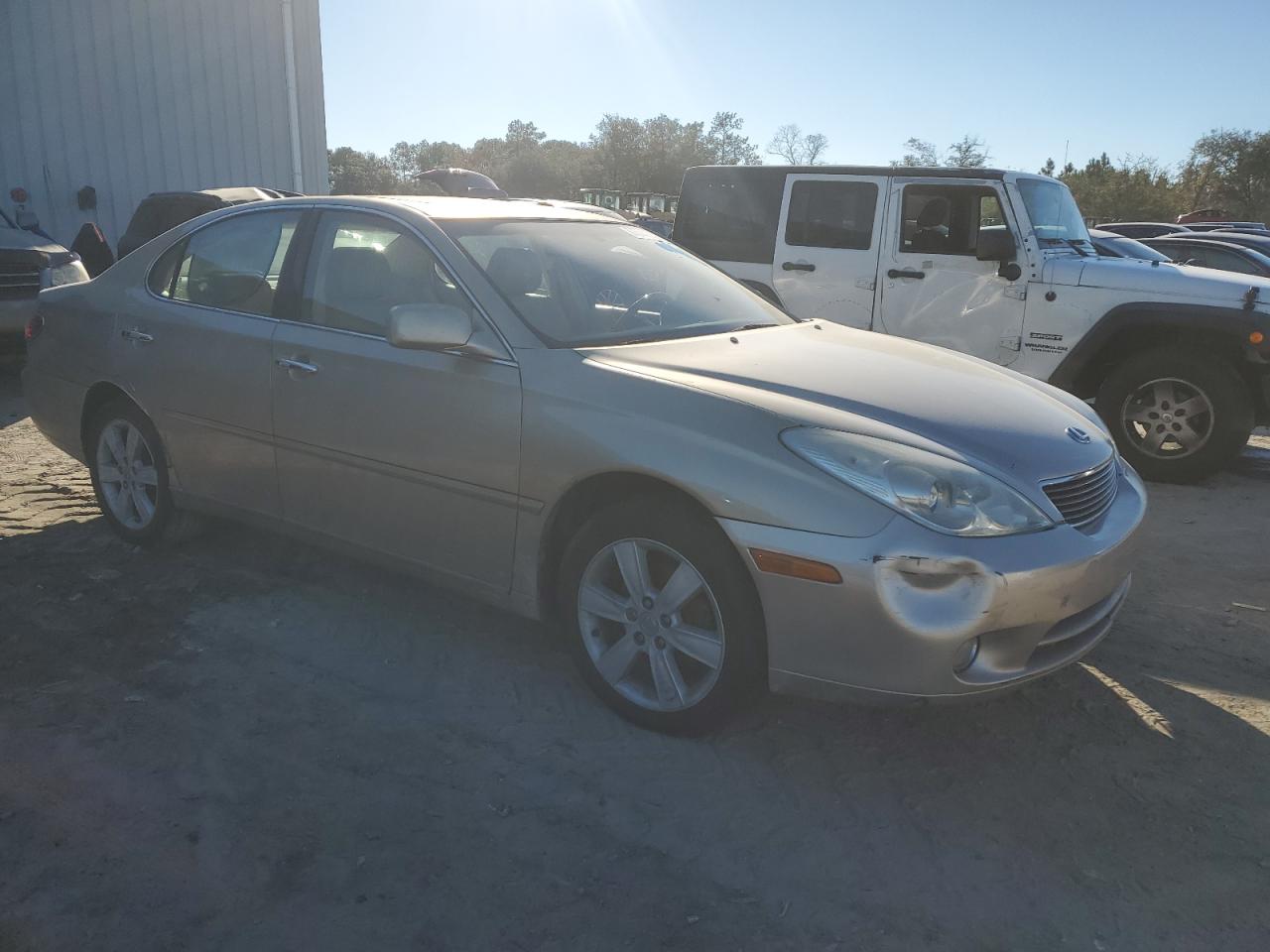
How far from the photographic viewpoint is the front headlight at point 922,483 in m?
2.69

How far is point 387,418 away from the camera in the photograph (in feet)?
11.6

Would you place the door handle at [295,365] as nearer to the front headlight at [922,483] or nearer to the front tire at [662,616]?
the front tire at [662,616]

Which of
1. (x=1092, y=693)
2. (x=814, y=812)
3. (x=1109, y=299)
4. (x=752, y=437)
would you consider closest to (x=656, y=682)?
(x=814, y=812)

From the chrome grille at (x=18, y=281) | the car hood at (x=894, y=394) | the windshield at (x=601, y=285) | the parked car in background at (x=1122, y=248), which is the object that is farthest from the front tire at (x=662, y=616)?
the chrome grille at (x=18, y=281)

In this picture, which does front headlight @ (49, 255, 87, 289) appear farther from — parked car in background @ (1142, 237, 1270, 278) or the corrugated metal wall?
parked car in background @ (1142, 237, 1270, 278)

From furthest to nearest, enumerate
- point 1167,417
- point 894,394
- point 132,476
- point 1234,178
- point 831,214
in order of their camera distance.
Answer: point 1234,178 → point 831,214 → point 1167,417 → point 132,476 → point 894,394

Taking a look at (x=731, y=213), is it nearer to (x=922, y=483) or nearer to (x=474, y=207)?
(x=474, y=207)

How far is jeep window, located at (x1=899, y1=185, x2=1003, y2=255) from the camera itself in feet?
22.7

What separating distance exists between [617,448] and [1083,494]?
1.42m

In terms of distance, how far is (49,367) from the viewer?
4805mm

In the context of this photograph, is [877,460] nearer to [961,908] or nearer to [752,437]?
[752,437]

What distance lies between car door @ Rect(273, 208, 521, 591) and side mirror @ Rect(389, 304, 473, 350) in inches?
4.8

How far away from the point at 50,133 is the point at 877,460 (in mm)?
15667

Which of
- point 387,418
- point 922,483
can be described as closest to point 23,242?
point 387,418
